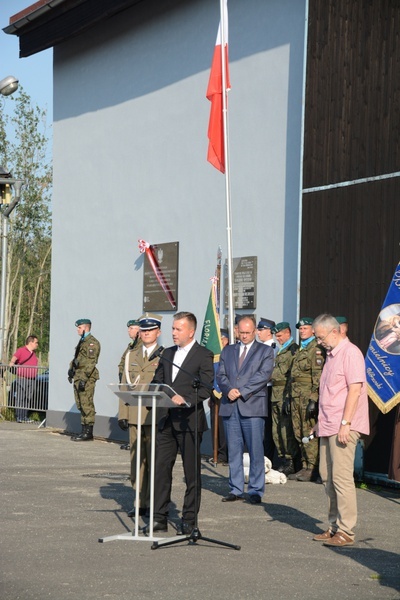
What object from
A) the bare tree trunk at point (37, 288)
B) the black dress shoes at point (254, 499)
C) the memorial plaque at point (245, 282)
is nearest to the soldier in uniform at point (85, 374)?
the memorial plaque at point (245, 282)

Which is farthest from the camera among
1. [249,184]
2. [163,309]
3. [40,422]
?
[40,422]

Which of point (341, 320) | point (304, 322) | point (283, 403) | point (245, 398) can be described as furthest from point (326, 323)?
point (283, 403)

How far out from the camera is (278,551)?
8.92 meters

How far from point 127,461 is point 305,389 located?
10.6 feet

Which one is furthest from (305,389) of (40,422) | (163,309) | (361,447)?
(40,422)

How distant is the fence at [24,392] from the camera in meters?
23.2

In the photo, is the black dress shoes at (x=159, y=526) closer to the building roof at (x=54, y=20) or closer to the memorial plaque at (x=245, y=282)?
the memorial plaque at (x=245, y=282)

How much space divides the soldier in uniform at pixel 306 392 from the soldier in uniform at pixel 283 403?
25cm

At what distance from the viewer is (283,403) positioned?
47.8 feet

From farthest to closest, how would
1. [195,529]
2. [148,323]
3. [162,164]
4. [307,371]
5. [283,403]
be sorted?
[162,164] → [283,403] → [307,371] → [148,323] → [195,529]

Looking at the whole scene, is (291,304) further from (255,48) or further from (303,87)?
(255,48)

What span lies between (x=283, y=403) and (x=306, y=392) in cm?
52

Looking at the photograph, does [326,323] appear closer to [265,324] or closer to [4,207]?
[265,324]

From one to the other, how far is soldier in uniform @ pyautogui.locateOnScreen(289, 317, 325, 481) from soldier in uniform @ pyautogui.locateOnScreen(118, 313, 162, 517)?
360cm
